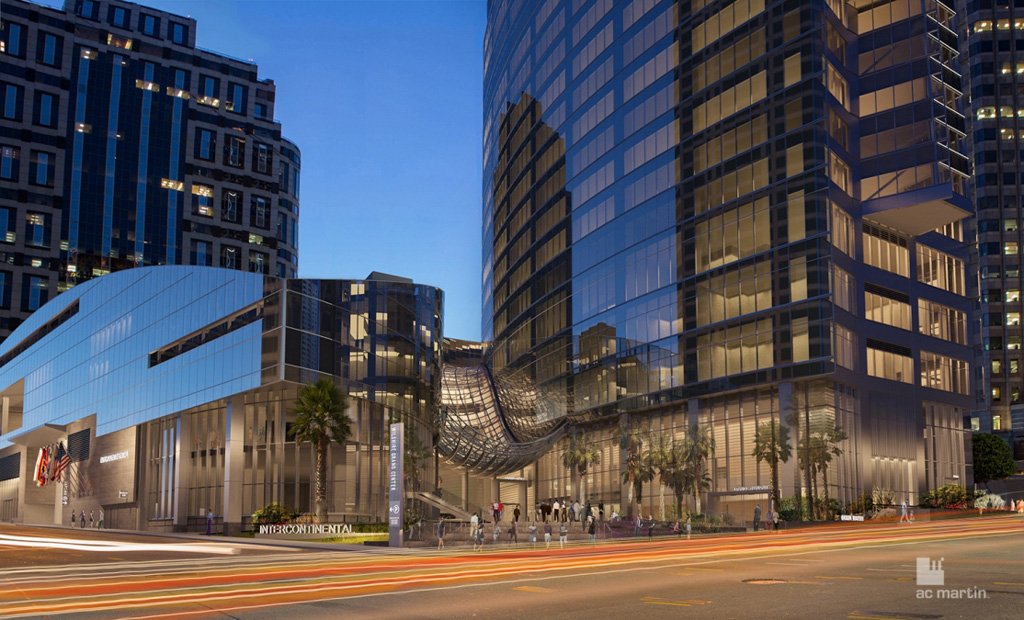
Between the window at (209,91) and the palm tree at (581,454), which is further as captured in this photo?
the window at (209,91)

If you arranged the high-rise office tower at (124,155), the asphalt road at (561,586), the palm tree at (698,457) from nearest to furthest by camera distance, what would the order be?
the asphalt road at (561,586)
the palm tree at (698,457)
the high-rise office tower at (124,155)

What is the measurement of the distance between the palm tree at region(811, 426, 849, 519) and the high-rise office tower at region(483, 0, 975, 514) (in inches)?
19.3

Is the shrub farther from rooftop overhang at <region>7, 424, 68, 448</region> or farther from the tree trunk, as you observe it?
rooftop overhang at <region>7, 424, 68, 448</region>

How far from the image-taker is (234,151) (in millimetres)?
179750

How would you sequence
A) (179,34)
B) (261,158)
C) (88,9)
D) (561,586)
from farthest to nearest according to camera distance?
(179,34)
(261,158)
(88,9)
(561,586)

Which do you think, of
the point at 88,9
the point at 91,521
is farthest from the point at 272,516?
the point at 88,9

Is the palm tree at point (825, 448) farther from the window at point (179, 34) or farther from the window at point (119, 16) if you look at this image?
the window at point (119, 16)

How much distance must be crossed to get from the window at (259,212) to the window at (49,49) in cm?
4089

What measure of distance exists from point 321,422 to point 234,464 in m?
11.8

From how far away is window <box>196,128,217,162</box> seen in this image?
573 feet

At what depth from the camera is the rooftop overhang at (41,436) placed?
4205 inches

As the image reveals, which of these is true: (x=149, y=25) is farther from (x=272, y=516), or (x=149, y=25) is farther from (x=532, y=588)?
(x=532, y=588)

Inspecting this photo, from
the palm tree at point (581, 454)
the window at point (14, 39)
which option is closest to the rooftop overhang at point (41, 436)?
the palm tree at point (581, 454)

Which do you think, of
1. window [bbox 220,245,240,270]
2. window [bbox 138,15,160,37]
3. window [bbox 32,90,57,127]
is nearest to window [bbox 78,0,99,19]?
window [bbox 138,15,160,37]
